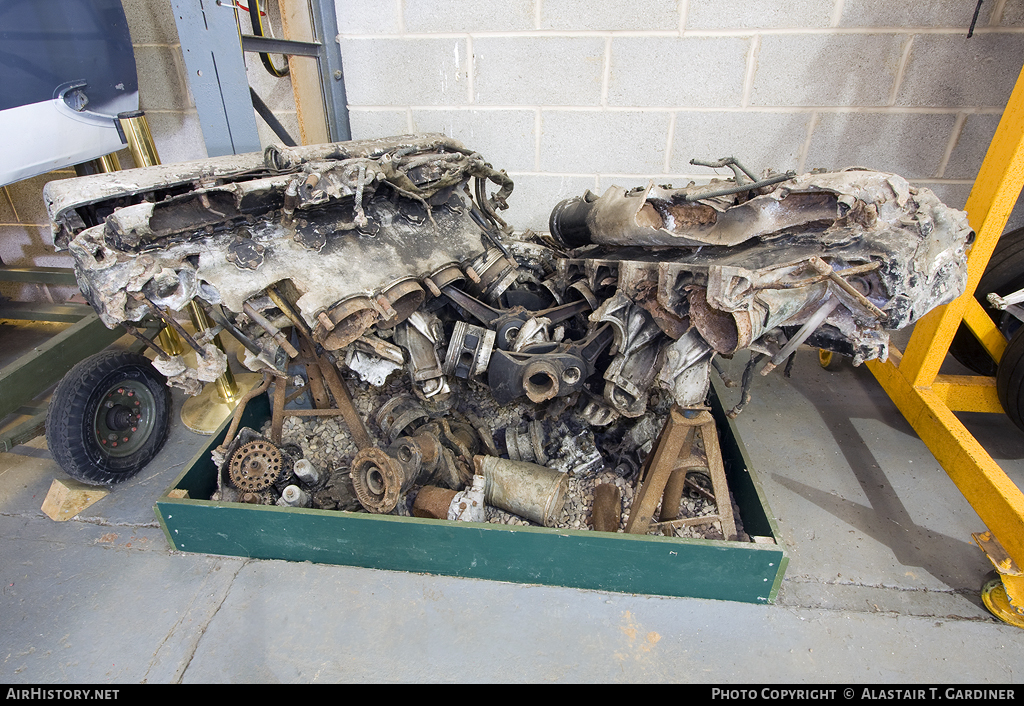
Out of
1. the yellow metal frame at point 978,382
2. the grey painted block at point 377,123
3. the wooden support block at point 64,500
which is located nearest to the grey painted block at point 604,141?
the grey painted block at point 377,123

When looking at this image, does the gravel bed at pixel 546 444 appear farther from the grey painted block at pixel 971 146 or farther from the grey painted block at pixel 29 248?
the grey painted block at pixel 29 248

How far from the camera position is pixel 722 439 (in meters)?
2.37

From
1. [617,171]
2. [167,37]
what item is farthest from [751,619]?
[167,37]

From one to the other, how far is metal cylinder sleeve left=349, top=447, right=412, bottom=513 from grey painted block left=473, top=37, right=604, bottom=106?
2177 millimetres

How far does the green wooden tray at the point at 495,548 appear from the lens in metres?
1.76

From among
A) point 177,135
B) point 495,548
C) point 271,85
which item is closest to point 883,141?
point 495,548

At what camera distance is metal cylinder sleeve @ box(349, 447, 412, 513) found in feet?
6.34

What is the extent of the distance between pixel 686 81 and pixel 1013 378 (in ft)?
6.92

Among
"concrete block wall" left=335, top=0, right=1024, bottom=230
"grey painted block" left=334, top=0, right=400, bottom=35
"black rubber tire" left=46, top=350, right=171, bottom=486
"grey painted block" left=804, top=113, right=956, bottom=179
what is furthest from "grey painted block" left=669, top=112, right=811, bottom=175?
"black rubber tire" left=46, top=350, right=171, bottom=486

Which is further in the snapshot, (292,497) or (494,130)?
(494,130)

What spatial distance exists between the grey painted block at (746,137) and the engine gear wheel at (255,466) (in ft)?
8.79

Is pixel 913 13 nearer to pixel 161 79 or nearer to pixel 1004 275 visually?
pixel 1004 275

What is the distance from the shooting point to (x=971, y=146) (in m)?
2.86

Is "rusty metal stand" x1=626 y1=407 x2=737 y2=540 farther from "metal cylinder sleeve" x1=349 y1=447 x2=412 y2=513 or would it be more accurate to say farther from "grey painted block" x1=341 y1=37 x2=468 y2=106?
"grey painted block" x1=341 y1=37 x2=468 y2=106
